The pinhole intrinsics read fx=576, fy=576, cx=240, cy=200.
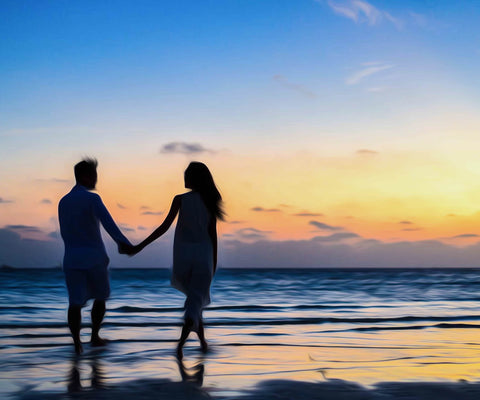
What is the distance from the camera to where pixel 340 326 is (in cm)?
961

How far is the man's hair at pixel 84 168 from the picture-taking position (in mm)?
6516

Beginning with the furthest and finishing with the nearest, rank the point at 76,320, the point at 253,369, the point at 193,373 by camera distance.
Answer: the point at 76,320 < the point at 253,369 < the point at 193,373

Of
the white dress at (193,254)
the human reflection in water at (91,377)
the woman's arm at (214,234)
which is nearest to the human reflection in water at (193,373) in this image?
the human reflection in water at (91,377)

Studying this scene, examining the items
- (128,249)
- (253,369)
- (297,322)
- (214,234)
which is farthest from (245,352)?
(297,322)

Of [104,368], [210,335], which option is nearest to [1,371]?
[104,368]

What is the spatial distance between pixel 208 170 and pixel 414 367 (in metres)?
2.93

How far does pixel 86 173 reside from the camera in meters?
6.54

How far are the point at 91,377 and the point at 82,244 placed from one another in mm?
1921

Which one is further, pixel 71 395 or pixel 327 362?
pixel 327 362

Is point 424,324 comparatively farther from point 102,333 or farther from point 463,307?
A: point 102,333

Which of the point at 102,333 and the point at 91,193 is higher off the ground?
the point at 91,193

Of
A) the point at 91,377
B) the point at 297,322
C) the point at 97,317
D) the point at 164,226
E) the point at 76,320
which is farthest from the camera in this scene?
the point at 297,322

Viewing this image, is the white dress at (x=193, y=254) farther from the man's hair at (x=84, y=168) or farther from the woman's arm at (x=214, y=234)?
the man's hair at (x=84, y=168)

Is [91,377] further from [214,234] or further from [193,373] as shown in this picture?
[214,234]
